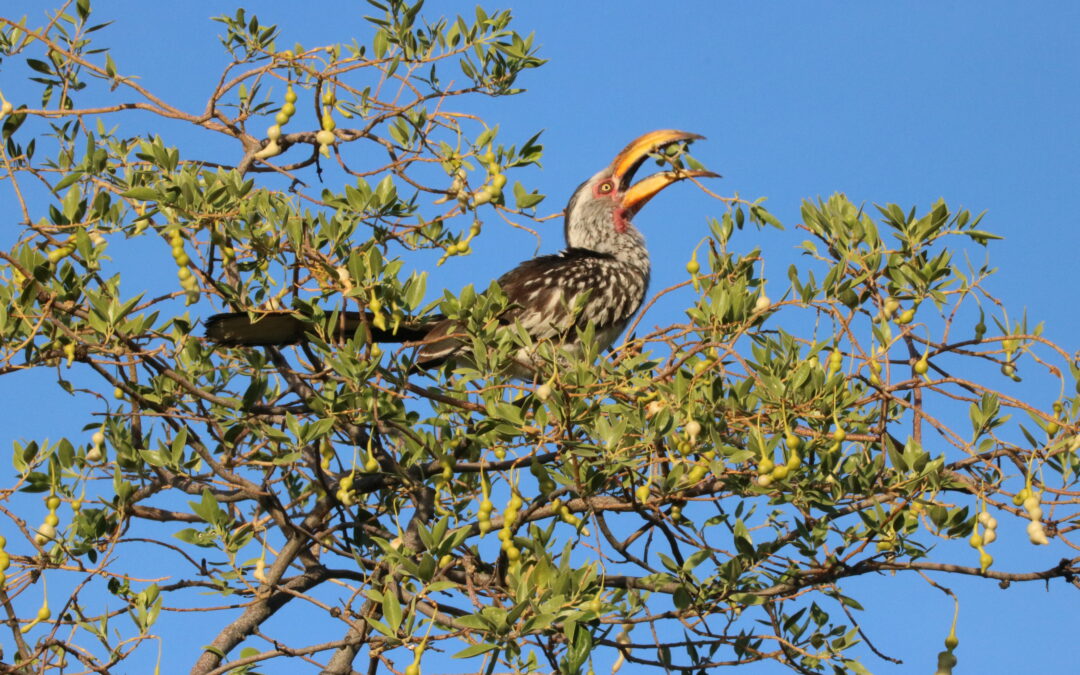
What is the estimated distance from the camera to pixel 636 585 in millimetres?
3324

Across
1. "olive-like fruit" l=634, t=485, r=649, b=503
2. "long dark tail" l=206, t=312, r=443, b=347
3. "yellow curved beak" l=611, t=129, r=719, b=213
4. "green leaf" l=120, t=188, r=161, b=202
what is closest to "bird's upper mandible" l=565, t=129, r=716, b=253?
"yellow curved beak" l=611, t=129, r=719, b=213

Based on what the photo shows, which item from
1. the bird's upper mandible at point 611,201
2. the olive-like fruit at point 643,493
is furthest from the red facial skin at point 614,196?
the olive-like fruit at point 643,493

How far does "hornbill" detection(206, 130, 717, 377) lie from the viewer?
11.1 ft

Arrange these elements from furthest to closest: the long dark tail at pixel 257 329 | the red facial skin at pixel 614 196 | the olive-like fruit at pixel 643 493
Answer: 1. the red facial skin at pixel 614 196
2. the long dark tail at pixel 257 329
3. the olive-like fruit at pixel 643 493

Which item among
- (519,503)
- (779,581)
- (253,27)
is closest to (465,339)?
(519,503)

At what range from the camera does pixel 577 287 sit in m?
4.90

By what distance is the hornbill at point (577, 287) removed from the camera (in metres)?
3.39

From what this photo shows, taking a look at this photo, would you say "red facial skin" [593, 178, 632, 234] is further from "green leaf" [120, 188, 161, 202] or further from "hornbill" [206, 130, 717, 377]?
"green leaf" [120, 188, 161, 202]

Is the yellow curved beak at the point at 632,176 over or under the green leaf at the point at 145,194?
over

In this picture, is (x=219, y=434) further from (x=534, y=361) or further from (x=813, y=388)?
(x=813, y=388)

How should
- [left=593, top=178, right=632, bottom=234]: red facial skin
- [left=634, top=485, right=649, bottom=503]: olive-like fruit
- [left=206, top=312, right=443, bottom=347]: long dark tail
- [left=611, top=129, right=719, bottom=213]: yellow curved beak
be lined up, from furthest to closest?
[left=593, top=178, right=632, bottom=234]: red facial skin
[left=611, top=129, right=719, bottom=213]: yellow curved beak
[left=206, top=312, right=443, bottom=347]: long dark tail
[left=634, top=485, right=649, bottom=503]: olive-like fruit

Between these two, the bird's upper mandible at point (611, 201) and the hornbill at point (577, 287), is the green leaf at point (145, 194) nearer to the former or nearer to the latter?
the hornbill at point (577, 287)

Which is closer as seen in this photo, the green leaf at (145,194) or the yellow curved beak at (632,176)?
the green leaf at (145,194)

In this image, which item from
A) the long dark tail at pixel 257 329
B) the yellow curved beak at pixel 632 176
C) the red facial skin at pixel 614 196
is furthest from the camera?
the red facial skin at pixel 614 196
